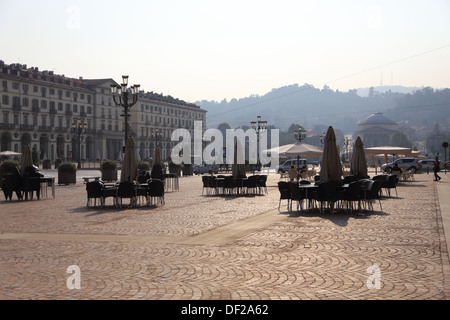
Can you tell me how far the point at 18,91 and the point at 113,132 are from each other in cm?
2733

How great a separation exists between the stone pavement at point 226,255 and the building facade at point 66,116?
2506 inches

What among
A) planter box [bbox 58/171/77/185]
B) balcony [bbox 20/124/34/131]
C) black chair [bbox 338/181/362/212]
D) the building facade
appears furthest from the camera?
balcony [bbox 20/124/34/131]

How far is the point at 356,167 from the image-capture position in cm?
1948

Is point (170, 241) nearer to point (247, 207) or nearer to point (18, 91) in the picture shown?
point (247, 207)

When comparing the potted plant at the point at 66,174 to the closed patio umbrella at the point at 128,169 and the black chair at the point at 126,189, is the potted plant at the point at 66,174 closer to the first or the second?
the closed patio umbrella at the point at 128,169

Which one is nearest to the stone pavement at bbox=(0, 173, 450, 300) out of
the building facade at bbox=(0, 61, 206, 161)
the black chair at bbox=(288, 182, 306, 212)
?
the black chair at bbox=(288, 182, 306, 212)

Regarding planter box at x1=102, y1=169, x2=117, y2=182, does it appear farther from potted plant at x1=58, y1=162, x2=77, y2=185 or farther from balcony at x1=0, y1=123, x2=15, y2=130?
balcony at x1=0, y1=123, x2=15, y2=130

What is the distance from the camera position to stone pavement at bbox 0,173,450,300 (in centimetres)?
607

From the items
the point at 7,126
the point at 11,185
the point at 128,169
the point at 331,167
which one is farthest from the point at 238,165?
the point at 7,126

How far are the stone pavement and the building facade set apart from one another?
6364 cm

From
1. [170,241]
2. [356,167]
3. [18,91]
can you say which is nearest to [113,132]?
[18,91]

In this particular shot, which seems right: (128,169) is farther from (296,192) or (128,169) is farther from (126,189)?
(296,192)

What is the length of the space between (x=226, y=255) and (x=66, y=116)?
9246cm

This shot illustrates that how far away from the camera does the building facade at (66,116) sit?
81688 millimetres
